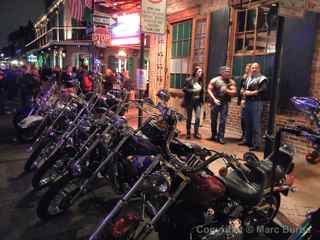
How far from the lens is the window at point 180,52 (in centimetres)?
934

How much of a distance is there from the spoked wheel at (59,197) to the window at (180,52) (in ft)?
21.3

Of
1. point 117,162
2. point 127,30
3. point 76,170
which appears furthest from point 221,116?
point 127,30

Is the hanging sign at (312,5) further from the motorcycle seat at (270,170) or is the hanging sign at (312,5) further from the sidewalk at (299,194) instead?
the sidewalk at (299,194)

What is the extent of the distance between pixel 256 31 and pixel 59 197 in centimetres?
562

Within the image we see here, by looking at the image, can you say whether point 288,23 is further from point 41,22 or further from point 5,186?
point 41,22

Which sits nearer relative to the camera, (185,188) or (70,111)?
(185,188)

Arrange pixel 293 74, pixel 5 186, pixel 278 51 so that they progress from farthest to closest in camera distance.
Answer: pixel 293 74, pixel 5 186, pixel 278 51

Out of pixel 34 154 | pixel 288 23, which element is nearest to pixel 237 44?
pixel 288 23

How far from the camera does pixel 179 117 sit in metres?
3.58

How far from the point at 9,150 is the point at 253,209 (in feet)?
17.0

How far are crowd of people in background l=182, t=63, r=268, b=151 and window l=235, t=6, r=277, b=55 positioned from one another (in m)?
0.61

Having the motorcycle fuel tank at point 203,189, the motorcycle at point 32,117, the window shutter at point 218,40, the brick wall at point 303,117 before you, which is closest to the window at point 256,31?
the window shutter at point 218,40

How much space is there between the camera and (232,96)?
689 centimetres

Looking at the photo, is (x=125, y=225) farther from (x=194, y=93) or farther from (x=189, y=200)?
(x=194, y=93)
